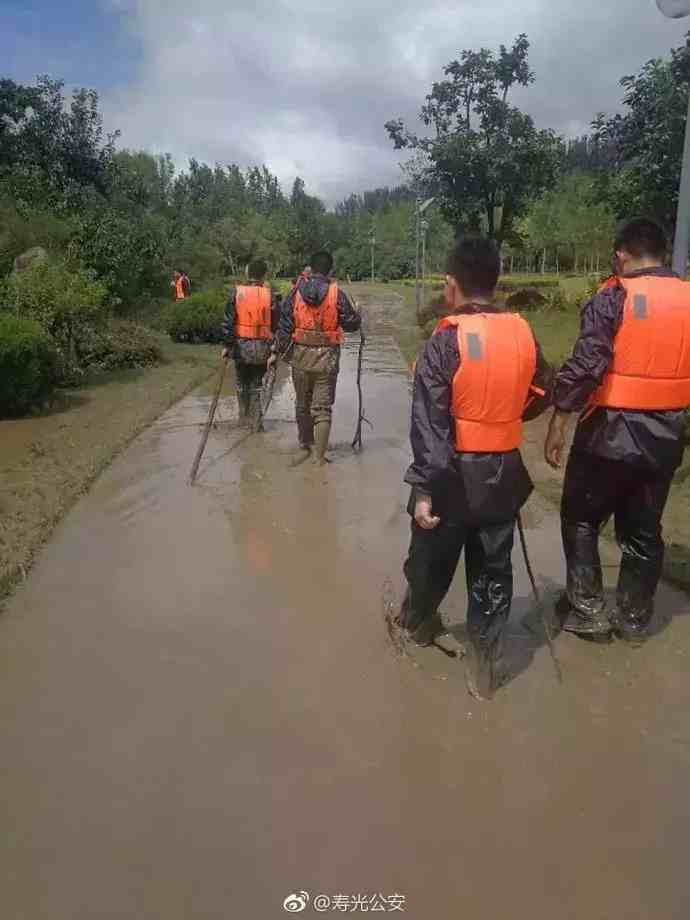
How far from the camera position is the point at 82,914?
94.5 inches

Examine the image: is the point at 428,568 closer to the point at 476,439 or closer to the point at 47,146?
the point at 476,439

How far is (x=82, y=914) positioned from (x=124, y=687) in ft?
4.34

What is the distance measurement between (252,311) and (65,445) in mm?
2542

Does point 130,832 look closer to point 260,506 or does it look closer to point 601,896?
point 601,896

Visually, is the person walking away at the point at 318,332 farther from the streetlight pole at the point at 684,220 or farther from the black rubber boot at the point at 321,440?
the streetlight pole at the point at 684,220

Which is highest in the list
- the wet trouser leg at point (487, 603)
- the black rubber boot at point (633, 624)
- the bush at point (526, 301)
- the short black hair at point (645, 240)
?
the short black hair at point (645, 240)

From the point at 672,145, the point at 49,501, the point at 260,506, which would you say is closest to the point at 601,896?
the point at 260,506

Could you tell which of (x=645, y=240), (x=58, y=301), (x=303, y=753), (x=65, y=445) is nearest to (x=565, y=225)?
(x=58, y=301)

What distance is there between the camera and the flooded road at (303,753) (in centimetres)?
253

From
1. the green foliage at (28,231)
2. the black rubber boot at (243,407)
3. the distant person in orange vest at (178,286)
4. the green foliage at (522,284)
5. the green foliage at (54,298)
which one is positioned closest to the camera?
the black rubber boot at (243,407)

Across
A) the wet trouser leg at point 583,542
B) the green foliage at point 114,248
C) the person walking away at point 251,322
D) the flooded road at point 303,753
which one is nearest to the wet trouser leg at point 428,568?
the flooded road at point 303,753

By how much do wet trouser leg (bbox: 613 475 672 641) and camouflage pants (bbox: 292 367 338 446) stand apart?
409 centimetres

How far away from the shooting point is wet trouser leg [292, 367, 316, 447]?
7875 millimetres

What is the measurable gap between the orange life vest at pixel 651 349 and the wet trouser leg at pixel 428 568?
3.42ft
